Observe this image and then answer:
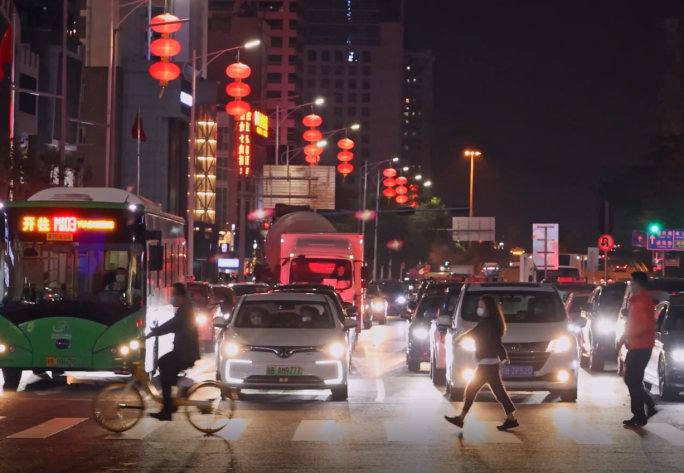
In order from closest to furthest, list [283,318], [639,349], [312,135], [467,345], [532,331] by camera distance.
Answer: [639,349] < [467,345] < [532,331] < [283,318] < [312,135]

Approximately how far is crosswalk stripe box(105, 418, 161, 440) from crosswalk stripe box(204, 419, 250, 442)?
0.78 m

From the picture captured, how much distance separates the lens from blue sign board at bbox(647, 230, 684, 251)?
201ft

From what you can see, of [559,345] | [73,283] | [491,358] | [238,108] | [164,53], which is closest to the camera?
[491,358]

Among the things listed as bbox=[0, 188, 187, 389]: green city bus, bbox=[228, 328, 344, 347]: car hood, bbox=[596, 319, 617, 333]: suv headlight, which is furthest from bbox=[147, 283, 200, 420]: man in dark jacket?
Answer: bbox=[596, 319, 617, 333]: suv headlight

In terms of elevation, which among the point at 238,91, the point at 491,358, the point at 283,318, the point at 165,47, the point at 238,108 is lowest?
the point at 491,358

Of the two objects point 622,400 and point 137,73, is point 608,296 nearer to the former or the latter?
point 622,400

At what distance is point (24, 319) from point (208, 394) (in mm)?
6089

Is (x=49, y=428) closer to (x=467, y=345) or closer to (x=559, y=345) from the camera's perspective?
(x=467, y=345)

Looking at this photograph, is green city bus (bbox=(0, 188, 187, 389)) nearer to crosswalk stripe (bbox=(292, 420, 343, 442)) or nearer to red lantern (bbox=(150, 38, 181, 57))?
crosswalk stripe (bbox=(292, 420, 343, 442))

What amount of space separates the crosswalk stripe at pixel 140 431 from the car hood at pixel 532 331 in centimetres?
529

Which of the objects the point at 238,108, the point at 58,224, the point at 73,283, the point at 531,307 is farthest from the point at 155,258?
the point at 238,108

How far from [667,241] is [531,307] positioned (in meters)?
44.7

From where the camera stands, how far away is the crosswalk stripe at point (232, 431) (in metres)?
14.1

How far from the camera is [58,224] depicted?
787 inches
